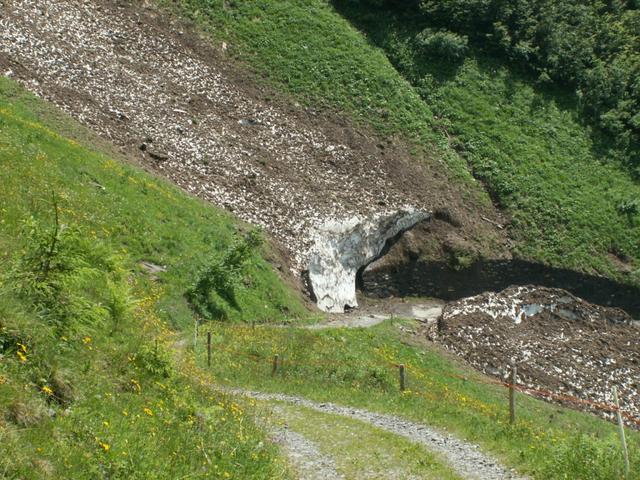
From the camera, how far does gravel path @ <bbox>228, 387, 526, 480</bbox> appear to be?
14406 millimetres

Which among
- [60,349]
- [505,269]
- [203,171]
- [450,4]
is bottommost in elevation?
[203,171]

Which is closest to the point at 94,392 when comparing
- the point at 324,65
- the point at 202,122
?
the point at 202,122

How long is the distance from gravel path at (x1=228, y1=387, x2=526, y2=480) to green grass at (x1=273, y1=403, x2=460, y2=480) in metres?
0.39

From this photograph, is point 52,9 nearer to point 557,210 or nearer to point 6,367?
point 557,210

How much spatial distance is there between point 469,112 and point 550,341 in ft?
72.1

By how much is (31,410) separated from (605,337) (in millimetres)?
29436

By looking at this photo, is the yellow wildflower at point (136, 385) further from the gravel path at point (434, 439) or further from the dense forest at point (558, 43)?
the dense forest at point (558, 43)

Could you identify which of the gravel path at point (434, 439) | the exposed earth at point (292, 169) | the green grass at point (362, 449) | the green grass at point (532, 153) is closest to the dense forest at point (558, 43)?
the green grass at point (532, 153)

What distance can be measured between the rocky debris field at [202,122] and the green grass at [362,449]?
19.0 m

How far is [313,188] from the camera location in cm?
4047

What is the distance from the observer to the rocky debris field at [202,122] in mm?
37469

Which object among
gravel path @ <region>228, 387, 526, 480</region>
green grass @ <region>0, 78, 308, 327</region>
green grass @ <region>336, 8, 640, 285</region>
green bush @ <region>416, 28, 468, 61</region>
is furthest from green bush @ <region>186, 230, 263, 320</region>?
green bush @ <region>416, 28, 468, 61</region>

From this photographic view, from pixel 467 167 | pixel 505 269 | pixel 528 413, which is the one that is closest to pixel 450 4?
pixel 467 167

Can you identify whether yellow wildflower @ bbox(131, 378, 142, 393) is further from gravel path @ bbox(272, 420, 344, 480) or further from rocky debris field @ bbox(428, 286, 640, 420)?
rocky debris field @ bbox(428, 286, 640, 420)
